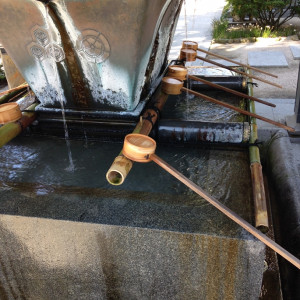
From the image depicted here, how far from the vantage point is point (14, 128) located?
310 centimetres

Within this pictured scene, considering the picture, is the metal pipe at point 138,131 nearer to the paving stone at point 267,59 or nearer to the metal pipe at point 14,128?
the metal pipe at point 14,128

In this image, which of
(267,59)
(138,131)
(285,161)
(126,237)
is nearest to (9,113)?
(138,131)

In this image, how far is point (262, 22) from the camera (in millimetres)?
11688

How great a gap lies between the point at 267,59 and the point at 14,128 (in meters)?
7.12

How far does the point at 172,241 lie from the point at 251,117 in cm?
192

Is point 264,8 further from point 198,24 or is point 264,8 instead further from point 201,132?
point 201,132

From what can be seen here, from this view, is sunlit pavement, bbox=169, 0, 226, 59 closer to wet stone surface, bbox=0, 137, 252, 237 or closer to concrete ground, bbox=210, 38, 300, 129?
concrete ground, bbox=210, 38, 300, 129

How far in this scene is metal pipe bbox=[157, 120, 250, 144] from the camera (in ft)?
10.5

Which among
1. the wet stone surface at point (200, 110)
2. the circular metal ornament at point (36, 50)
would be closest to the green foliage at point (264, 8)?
the wet stone surface at point (200, 110)

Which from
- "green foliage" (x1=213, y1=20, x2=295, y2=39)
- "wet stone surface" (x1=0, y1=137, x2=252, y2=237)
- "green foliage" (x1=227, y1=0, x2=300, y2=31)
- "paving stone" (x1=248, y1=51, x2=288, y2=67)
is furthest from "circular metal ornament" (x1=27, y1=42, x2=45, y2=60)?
"green foliage" (x1=227, y1=0, x2=300, y2=31)

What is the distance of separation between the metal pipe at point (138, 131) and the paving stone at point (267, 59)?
5.07 m

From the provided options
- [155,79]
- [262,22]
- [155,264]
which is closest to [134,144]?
[155,264]

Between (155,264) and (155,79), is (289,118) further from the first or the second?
(155,264)

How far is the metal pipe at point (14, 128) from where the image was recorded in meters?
2.95
